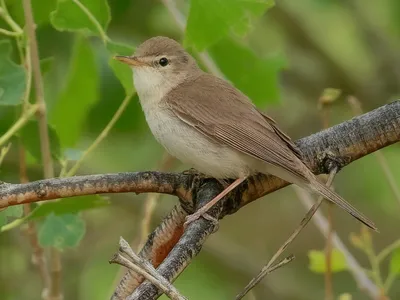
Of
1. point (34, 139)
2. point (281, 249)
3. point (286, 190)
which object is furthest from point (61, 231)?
point (286, 190)

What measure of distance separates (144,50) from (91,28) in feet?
1.94

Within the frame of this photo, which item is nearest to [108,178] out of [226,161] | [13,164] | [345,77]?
[226,161]

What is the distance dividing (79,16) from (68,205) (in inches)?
26.1

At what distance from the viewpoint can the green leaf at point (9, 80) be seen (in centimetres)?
278

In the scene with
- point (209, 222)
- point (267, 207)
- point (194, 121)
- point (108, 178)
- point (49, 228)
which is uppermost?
point (267, 207)

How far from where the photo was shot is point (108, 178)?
248 centimetres

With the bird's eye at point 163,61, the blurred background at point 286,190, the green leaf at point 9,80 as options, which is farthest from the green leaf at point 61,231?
the blurred background at point 286,190

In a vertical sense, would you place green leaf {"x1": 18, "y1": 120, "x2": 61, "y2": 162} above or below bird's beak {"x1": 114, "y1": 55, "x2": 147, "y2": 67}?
below

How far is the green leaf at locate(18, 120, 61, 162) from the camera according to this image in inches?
119

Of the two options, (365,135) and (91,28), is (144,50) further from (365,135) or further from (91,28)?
(365,135)

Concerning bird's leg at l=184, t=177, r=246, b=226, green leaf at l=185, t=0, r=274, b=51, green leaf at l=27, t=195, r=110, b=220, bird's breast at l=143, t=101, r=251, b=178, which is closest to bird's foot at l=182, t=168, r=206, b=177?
bird's breast at l=143, t=101, r=251, b=178

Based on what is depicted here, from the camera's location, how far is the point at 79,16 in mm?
2947

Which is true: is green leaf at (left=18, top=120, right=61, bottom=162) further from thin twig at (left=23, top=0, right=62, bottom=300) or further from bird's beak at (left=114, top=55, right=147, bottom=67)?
bird's beak at (left=114, top=55, right=147, bottom=67)

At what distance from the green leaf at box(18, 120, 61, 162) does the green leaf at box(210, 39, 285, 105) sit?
1.03 m
